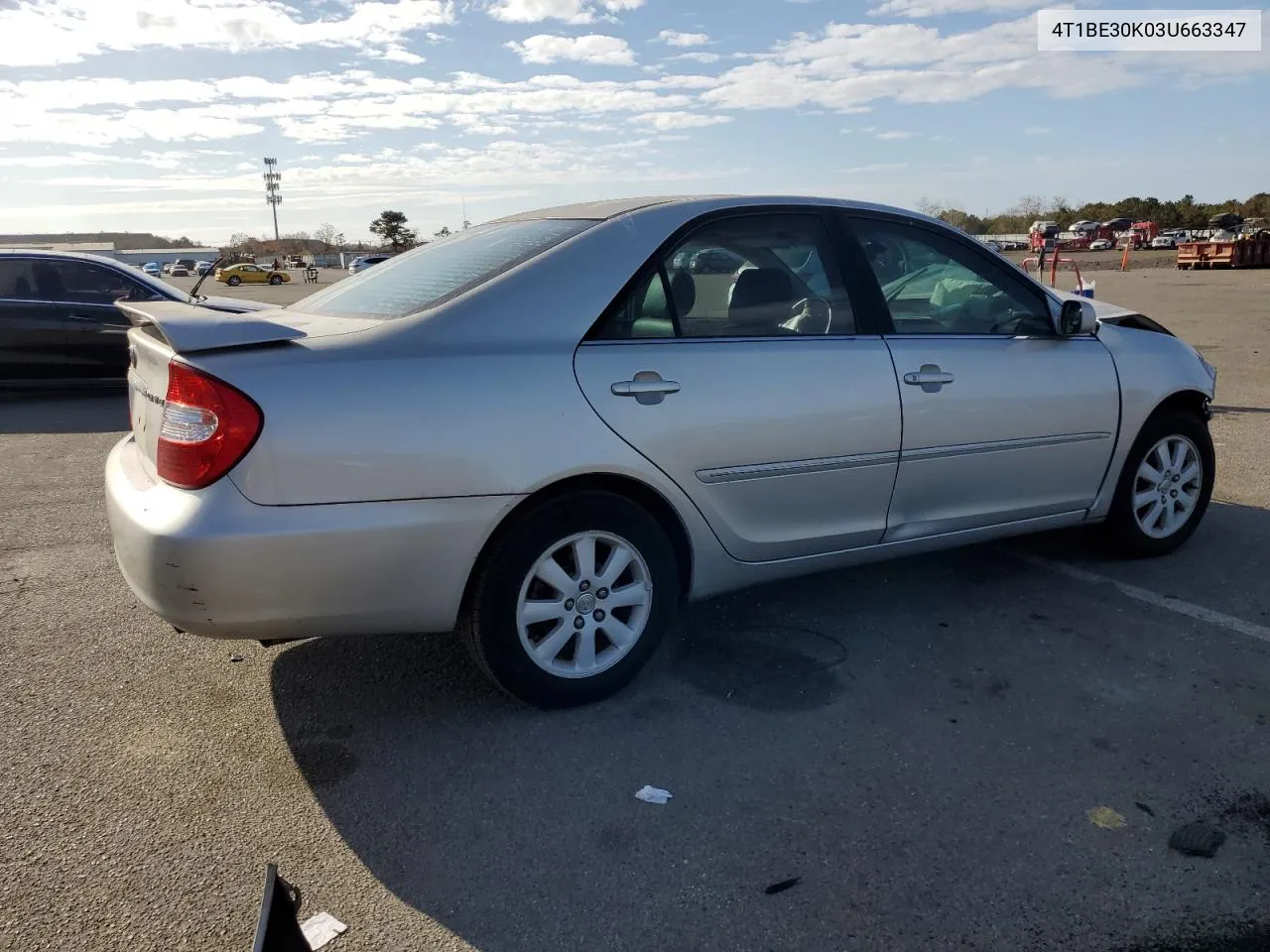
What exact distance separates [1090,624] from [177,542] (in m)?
3.40

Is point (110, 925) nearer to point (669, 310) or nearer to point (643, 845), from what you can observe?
point (643, 845)

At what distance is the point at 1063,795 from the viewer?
2.86 metres

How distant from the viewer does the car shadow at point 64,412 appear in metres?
8.88

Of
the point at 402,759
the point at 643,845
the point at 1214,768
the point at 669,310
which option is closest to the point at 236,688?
the point at 402,759

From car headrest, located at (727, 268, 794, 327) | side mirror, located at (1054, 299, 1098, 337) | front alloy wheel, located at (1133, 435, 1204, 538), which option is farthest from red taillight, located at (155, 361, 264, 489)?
front alloy wheel, located at (1133, 435, 1204, 538)

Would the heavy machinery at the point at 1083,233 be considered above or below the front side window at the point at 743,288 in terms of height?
above

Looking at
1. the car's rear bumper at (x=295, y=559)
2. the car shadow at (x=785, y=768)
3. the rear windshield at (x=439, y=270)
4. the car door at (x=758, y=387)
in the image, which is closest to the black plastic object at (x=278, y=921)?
the car shadow at (x=785, y=768)

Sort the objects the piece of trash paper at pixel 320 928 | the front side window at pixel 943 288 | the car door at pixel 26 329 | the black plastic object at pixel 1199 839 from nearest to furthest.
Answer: the piece of trash paper at pixel 320 928
the black plastic object at pixel 1199 839
the front side window at pixel 943 288
the car door at pixel 26 329

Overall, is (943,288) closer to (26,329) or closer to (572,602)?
(572,602)

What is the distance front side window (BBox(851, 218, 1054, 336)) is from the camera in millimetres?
3984

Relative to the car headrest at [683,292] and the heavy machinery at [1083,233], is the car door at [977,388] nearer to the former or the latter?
the car headrest at [683,292]

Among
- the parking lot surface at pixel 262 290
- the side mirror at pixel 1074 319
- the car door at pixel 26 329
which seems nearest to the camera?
the side mirror at pixel 1074 319

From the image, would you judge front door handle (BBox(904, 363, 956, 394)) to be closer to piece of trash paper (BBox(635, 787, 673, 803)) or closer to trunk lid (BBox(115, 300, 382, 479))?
piece of trash paper (BBox(635, 787, 673, 803))

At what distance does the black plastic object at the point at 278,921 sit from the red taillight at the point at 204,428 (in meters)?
1.22
